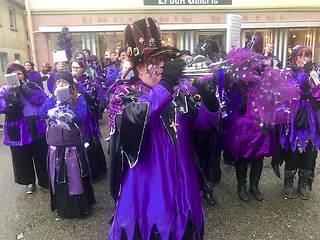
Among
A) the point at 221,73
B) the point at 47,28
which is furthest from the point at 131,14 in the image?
the point at 221,73

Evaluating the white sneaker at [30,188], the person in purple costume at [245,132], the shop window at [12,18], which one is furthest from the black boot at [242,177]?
the shop window at [12,18]

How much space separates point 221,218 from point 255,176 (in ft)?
2.35

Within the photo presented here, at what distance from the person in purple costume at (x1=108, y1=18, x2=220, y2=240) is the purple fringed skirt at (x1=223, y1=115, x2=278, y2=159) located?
Answer: 1704 mm

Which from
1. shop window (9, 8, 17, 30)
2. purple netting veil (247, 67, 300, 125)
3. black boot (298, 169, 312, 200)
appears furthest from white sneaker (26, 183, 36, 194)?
shop window (9, 8, 17, 30)

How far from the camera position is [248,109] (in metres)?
3.38

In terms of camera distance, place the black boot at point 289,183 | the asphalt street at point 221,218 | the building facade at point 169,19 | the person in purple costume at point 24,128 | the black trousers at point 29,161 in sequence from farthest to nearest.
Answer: the building facade at point 169,19 → the black trousers at point 29,161 → the person in purple costume at point 24,128 → the black boot at point 289,183 → the asphalt street at point 221,218

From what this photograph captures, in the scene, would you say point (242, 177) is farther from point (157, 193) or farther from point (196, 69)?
point (196, 69)

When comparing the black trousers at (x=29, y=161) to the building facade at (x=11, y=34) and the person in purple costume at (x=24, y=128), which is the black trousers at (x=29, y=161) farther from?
the building facade at (x=11, y=34)

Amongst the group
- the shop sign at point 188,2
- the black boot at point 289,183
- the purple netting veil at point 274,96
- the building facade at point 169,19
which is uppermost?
the shop sign at point 188,2

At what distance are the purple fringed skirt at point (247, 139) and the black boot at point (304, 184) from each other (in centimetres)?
56

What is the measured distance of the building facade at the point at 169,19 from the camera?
39.8 ft

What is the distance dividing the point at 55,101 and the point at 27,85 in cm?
87

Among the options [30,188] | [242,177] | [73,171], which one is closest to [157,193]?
[73,171]

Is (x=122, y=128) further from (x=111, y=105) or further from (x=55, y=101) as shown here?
(x=55, y=101)
